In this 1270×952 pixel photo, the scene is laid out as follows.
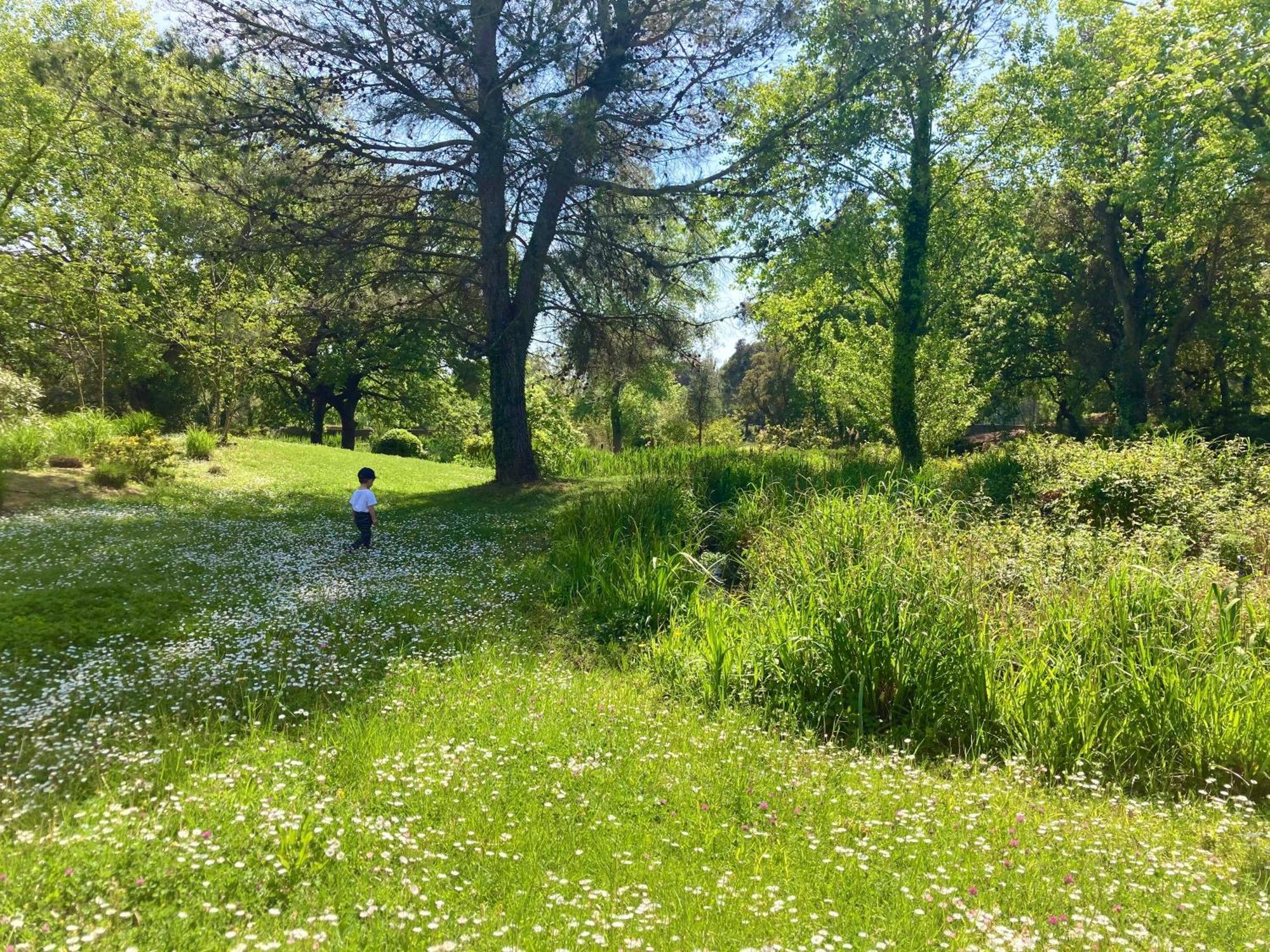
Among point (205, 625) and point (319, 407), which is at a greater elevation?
point (319, 407)

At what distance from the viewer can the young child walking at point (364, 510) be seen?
30.4 feet

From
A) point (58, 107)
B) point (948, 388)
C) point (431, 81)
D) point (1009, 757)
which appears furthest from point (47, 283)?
point (948, 388)

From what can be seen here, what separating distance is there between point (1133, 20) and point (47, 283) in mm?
28230

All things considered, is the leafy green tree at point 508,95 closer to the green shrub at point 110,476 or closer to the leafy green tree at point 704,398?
the green shrub at point 110,476

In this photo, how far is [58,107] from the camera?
17688 millimetres

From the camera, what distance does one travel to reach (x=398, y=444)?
31.8m

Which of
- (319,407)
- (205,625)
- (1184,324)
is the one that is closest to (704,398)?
(319,407)

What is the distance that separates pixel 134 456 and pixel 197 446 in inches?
158

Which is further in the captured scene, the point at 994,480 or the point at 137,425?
the point at 137,425

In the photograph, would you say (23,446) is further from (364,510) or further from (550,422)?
(550,422)

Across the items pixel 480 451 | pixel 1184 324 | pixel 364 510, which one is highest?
pixel 1184 324

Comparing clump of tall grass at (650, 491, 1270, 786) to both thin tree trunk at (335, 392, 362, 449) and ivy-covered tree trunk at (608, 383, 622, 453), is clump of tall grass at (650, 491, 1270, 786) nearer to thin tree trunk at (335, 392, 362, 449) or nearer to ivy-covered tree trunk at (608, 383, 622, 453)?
ivy-covered tree trunk at (608, 383, 622, 453)

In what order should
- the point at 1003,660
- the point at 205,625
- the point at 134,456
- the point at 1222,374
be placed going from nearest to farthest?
the point at 1003,660 < the point at 205,625 < the point at 134,456 < the point at 1222,374

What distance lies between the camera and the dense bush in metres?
4.34
